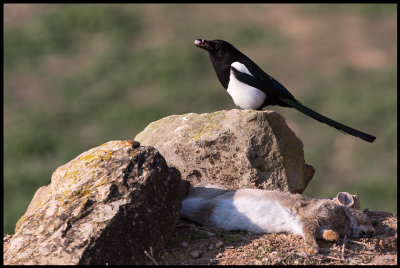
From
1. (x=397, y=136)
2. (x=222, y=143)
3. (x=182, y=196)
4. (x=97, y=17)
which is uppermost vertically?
(x=97, y=17)

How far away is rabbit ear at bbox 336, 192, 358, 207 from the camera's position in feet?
23.1

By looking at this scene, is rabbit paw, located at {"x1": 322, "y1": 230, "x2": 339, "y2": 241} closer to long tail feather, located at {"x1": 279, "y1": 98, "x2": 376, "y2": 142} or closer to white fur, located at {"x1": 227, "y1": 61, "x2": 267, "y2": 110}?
long tail feather, located at {"x1": 279, "y1": 98, "x2": 376, "y2": 142}

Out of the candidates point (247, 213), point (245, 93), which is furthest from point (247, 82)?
point (247, 213)

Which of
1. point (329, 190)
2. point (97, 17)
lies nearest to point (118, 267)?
point (329, 190)

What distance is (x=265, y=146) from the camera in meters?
7.34

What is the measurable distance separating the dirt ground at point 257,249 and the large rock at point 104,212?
226mm

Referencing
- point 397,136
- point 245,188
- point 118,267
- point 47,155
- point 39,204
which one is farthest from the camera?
point 47,155

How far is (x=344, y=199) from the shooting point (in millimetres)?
7105

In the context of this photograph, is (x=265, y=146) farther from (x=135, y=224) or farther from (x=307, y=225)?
(x=135, y=224)

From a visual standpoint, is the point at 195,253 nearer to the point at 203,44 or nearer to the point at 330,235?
the point at 330,235

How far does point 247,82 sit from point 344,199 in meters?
2.13

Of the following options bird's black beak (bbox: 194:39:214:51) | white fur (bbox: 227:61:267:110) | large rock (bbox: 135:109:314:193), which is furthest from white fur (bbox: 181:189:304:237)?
bird's black beak (bbox: 194:39:214:51)

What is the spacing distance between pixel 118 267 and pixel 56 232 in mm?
545

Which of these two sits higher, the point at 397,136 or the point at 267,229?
the point at 397,136
